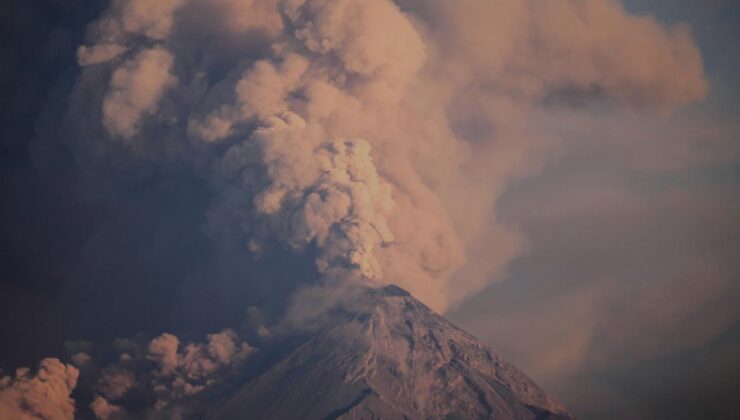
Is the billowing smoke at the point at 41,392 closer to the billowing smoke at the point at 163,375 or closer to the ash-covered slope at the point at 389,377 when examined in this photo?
the billowing smoke at the point at 163,375

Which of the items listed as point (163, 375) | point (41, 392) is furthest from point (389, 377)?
point (41, 392)

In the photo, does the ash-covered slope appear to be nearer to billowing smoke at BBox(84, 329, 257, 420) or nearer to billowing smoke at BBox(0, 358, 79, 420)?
billowing smoke at BBox(84, 329, 257, 420)

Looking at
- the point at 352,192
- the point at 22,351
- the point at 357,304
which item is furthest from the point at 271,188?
the point at 22,351

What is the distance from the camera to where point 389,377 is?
44375 millimetres

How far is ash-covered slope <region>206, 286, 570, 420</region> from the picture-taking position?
41.5 metres

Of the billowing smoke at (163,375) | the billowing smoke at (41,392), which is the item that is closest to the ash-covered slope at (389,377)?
the billowing smoke at (163,375)

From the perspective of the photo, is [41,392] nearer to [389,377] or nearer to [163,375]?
[163,375]

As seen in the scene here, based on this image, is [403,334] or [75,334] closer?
[75,334]

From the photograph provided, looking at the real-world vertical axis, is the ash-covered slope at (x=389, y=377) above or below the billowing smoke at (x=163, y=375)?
above

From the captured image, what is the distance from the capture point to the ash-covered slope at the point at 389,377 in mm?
41469

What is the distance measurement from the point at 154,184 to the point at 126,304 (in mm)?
7761

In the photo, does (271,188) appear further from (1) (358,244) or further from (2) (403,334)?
(2) (403,334)

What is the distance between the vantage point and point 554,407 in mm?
48344

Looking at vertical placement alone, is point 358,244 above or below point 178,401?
above
